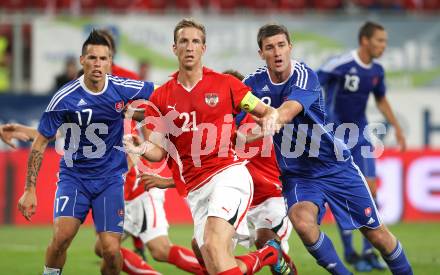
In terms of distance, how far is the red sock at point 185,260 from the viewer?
Result: 929 cm

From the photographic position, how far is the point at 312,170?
833 centimetres

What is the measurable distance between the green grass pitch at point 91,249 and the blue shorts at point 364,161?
3.81ft

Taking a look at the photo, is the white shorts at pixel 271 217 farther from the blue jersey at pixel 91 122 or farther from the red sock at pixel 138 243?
the red sock at pixel 138 243

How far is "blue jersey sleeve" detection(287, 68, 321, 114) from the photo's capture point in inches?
304

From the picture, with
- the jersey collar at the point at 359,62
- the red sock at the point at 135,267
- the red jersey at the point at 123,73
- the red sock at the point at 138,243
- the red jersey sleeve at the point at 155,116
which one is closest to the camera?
the red jersey sleeve at the point at 155,116

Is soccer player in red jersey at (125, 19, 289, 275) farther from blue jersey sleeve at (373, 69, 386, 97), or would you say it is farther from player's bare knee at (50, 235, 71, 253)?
blue jersey sleeve at (373, 69, 386, 97)

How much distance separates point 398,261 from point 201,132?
2203mm

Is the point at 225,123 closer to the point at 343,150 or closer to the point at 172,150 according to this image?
the point at 172,150

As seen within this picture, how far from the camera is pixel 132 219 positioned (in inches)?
386

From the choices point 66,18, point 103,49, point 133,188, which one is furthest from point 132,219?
point 66,18

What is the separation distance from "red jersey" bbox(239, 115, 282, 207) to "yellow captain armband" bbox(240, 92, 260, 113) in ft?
4.44

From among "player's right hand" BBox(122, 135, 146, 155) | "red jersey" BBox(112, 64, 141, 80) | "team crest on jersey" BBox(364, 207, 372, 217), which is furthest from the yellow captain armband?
"red jersey" BBox(112, 64, 141, 80)

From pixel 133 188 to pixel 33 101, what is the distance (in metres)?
7.47

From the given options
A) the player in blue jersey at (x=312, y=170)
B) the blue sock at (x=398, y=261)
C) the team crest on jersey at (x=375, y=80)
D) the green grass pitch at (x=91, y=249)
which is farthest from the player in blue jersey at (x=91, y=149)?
the team crest on jersey at (x=375, y=80)
